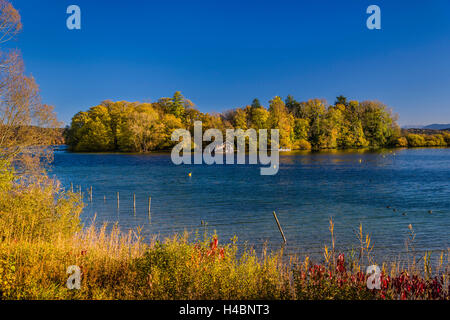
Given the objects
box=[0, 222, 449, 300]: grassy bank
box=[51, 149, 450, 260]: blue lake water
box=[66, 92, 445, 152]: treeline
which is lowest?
box=[51, 149, 450, 260]: blue lake water

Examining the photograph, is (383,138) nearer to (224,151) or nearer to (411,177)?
(224,151)

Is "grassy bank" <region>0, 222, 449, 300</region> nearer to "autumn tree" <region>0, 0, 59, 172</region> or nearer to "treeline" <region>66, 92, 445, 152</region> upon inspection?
"autumn tree" <region>0, 0, 59, 172</region>

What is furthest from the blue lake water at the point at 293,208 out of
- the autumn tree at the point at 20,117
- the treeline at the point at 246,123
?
the treeline at the point at 246,123

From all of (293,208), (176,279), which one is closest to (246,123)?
(293,208)

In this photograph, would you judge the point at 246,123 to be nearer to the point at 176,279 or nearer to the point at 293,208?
the point at 293,208

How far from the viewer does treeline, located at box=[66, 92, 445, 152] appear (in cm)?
10718

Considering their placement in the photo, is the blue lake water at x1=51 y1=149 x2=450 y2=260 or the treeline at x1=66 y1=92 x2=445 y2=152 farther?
the treeline at x1=66 y1=92 x2=445 y2=152

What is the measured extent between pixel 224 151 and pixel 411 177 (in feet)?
217

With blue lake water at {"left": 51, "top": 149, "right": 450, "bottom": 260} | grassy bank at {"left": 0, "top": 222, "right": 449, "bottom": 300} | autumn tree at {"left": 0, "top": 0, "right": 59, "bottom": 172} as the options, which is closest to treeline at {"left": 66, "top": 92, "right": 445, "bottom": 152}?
blue lake water at {"left": 51, "top": 149, "right": 450, "bottom": 260}

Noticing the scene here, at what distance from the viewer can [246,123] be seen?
11100cm

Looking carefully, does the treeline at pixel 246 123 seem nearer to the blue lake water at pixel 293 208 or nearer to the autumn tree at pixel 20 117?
the blue lake water at pixel 293 208

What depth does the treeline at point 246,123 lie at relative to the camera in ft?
352

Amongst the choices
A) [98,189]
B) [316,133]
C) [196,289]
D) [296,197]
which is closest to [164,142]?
[316,133]

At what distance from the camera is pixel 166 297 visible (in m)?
6.87
